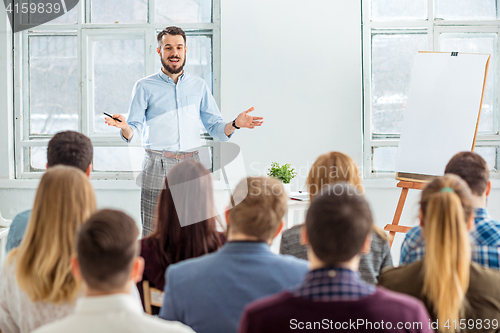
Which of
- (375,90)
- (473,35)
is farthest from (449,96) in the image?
(473,35)

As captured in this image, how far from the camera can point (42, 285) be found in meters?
1.17

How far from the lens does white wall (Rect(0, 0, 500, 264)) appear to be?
3.80m

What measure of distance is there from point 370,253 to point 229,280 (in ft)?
2.18

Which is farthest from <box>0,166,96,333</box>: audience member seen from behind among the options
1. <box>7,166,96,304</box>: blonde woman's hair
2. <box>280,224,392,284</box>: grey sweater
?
<box>280,224,392,284</box>: grey sweater

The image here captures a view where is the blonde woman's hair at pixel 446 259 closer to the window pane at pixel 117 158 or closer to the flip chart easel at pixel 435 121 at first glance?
the flip chart easel at pixel 435 121

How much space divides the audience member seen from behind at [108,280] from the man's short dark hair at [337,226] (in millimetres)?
324

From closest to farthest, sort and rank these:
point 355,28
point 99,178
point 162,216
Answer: point 162,216 → point 355,28 → point 99,178

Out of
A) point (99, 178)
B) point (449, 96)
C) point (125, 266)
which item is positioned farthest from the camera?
point (99, 178)

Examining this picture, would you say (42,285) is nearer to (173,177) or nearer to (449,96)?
(173,177)

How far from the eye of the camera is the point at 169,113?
3336 millimetres

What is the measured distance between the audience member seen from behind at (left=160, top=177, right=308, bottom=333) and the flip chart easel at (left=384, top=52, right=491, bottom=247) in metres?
2.32

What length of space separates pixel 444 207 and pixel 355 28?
9.56ft

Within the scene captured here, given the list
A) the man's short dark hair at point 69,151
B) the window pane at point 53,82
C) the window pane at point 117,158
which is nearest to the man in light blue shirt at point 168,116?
the window pane at point 117,158

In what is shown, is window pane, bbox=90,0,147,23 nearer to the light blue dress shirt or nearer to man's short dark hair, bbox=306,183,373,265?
the light blue dress shirt
